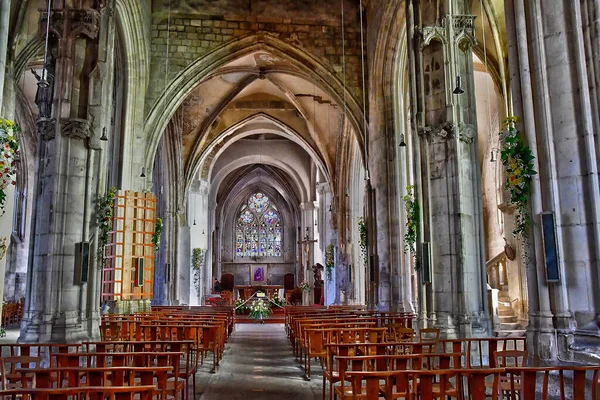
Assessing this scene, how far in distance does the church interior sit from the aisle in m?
0.08

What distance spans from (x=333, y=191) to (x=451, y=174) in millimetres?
15847

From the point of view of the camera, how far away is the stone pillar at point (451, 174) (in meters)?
9.45

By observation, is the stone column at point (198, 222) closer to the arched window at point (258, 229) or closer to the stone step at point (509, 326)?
the arched window at point (258, 229)

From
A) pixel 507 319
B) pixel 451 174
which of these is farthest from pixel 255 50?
pixel 507 319

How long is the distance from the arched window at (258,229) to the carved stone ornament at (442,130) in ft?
116

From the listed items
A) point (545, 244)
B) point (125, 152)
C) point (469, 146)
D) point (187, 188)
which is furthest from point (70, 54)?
point (187, 188)

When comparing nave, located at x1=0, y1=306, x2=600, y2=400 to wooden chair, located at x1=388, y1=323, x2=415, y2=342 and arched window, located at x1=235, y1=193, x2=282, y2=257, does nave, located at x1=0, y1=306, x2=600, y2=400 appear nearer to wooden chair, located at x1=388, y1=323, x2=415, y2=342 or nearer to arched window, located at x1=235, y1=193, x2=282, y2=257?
wooden chair, located at x1=388, y1=323, x2=415, y2=342

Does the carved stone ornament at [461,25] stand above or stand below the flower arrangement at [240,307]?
above

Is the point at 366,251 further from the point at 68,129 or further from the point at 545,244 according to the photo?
the point at 545,244

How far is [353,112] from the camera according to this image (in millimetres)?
18562

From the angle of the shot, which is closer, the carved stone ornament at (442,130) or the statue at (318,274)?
the carved stone ornament at (442,130)

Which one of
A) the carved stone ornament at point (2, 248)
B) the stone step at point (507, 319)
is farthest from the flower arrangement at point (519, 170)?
the stone step at point (507, 319)

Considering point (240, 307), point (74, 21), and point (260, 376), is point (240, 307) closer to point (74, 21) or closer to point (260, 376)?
point (260, 376)

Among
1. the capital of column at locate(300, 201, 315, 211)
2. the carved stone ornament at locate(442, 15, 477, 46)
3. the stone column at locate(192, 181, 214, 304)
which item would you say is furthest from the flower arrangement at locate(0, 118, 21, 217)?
the capital of column at locate(300, 201, 315, 211)
